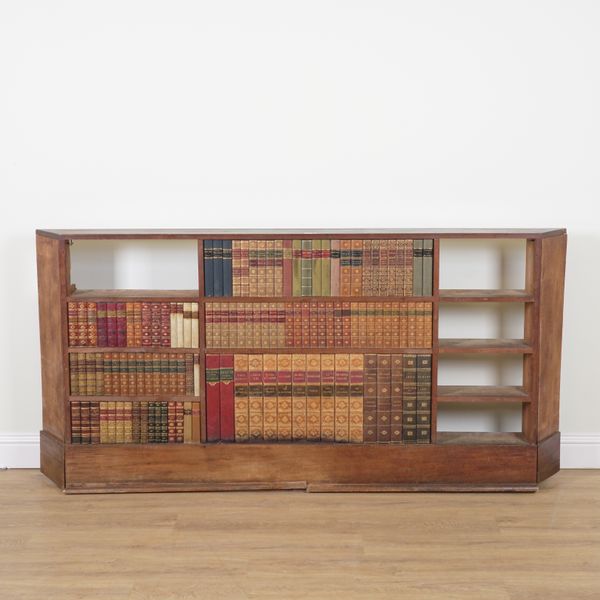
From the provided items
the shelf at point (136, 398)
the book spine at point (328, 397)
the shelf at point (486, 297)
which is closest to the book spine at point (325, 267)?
the book spine at point (328, 397)

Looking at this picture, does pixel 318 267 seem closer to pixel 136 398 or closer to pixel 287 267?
pixel 287 267

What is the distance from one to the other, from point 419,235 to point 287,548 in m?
1.44

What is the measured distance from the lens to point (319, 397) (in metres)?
4.36

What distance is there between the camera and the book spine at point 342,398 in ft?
14.3

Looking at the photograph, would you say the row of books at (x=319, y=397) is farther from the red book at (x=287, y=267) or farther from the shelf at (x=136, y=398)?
the red book at (x=287, y=267)

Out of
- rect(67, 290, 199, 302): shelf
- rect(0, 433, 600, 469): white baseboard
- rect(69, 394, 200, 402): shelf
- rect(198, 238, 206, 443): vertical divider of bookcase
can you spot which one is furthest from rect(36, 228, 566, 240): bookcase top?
rect(0, 433, 600, 469): white baseboard

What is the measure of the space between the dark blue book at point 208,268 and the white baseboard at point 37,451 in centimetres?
122

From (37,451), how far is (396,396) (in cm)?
179
